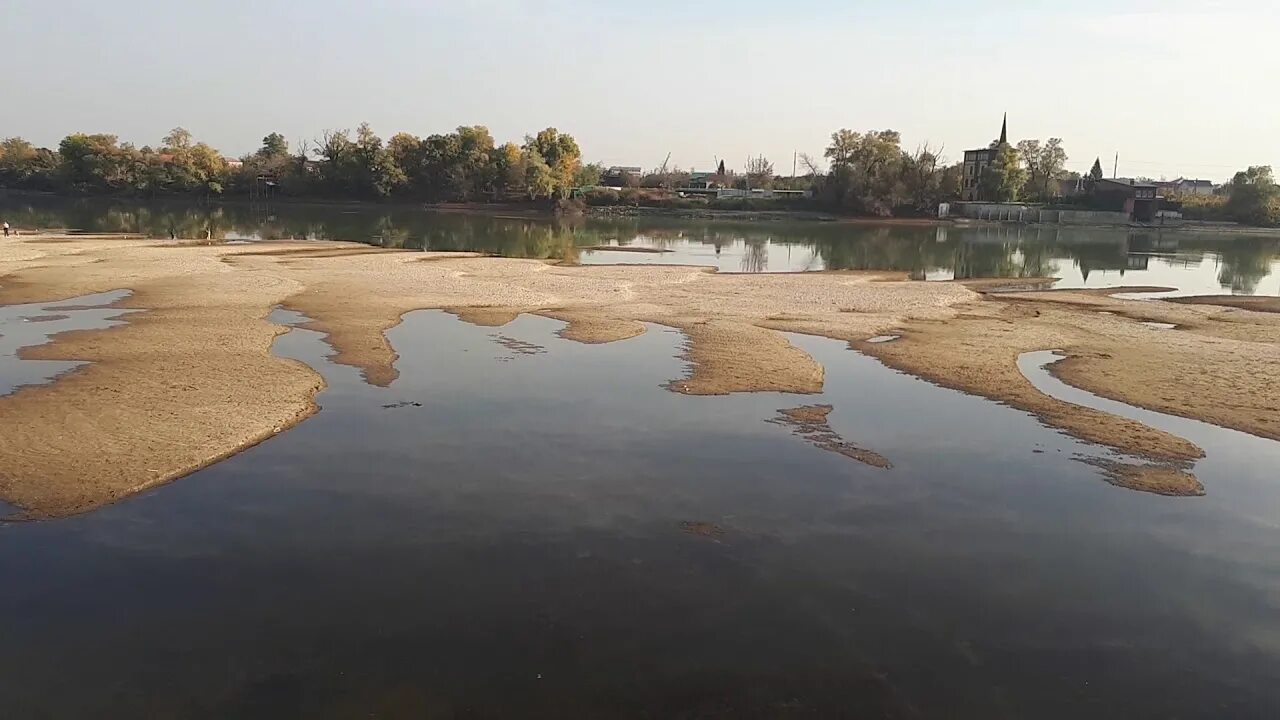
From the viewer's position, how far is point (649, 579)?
32.5 feet

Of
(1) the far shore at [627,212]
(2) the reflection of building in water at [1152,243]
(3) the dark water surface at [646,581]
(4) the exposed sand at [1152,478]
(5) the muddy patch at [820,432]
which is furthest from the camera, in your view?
(1) the far shore at [627,212]

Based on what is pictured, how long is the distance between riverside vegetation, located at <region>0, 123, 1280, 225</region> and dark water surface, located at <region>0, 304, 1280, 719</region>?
96.5 m

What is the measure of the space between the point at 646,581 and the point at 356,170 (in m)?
113

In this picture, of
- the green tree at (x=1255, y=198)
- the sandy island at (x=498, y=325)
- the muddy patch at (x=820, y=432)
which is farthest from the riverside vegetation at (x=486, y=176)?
the muddy patch at (x=820, y=432)

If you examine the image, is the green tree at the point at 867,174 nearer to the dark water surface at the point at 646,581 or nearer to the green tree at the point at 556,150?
the green tree at the point at 556,150

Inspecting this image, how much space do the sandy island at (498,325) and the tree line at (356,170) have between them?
70.1 m

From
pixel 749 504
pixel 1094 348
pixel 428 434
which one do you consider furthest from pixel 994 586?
pixel 1094 348

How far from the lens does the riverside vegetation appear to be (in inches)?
4203

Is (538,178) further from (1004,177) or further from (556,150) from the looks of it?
(1004,177)

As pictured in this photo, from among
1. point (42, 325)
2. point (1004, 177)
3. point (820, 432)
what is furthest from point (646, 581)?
point (1004, 177)

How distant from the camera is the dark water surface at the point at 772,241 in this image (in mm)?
49812

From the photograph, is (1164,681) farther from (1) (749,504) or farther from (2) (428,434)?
(2) (428,434)

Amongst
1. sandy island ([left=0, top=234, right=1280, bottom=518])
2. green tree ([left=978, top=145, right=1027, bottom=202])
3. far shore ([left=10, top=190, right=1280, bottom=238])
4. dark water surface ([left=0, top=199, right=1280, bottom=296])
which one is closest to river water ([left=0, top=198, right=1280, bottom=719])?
sandy island ([left=0, top=234, right=1280, bottom=518])

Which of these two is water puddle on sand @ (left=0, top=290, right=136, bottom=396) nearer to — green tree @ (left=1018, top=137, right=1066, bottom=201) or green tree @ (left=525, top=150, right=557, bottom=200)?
green tree @ (left=525, top=150, right=557, bottom=200)
